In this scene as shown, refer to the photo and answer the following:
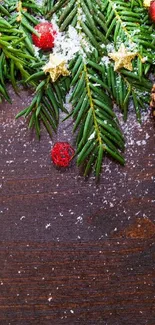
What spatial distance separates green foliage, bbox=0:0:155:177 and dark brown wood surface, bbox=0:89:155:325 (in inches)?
1.7

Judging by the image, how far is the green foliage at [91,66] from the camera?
1.20 m

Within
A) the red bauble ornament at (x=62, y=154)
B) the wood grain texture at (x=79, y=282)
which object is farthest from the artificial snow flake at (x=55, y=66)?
the wood grain texture at (x=79, y=282)

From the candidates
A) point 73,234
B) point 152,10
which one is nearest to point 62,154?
point 73,234

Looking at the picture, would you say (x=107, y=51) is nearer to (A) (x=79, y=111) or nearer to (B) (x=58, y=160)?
(A) (x=79, y=111)

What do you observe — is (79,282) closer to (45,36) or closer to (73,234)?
(73,234)

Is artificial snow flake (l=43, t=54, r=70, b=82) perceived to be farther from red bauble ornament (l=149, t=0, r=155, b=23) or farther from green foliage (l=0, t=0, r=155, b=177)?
red bauble ornament (l=149, t=0, r=155, b=23)

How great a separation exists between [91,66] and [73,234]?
34 centimetres

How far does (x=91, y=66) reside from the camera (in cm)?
121

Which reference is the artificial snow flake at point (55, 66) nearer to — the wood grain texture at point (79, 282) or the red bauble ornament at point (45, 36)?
the red bauble ornament at point (45, 36)

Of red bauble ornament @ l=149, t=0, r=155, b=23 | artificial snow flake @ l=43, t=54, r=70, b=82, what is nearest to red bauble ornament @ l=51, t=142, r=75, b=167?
artificial snow flake @ l=43, t=54, r=70, b=82

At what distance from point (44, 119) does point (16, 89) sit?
0.08m

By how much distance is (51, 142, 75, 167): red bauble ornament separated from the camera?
1.23 meters

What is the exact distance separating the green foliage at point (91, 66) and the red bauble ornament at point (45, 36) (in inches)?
0.5

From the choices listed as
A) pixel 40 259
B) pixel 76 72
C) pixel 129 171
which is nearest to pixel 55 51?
pixel 76 72
